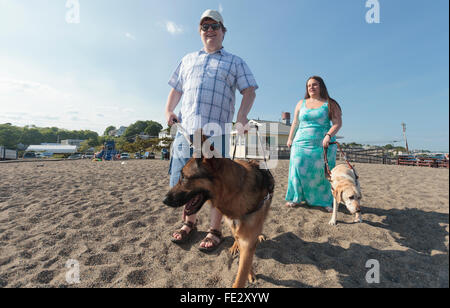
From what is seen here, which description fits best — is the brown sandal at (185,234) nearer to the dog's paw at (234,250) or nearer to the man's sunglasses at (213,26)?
the dog's paw at (234,250)

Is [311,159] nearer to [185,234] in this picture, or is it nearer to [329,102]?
[329,102]

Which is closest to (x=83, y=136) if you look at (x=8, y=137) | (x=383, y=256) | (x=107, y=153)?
(x=8, y=137)

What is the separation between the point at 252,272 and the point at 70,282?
199 cm

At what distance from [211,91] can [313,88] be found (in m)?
2.47

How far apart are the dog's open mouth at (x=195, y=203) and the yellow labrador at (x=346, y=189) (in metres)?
2.55

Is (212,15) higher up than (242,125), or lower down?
higher up

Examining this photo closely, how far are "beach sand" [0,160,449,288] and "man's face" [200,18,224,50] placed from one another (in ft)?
8.67

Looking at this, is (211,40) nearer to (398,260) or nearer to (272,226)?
(272,226)

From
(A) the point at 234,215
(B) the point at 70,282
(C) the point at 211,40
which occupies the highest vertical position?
(C) the point at 211,40

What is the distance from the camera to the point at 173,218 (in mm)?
3957

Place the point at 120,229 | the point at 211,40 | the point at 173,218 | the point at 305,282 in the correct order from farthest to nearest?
the point at 173,218, the point at 120,229, the point at 211,40, the point at 305,282

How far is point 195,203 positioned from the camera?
76.6 inches
